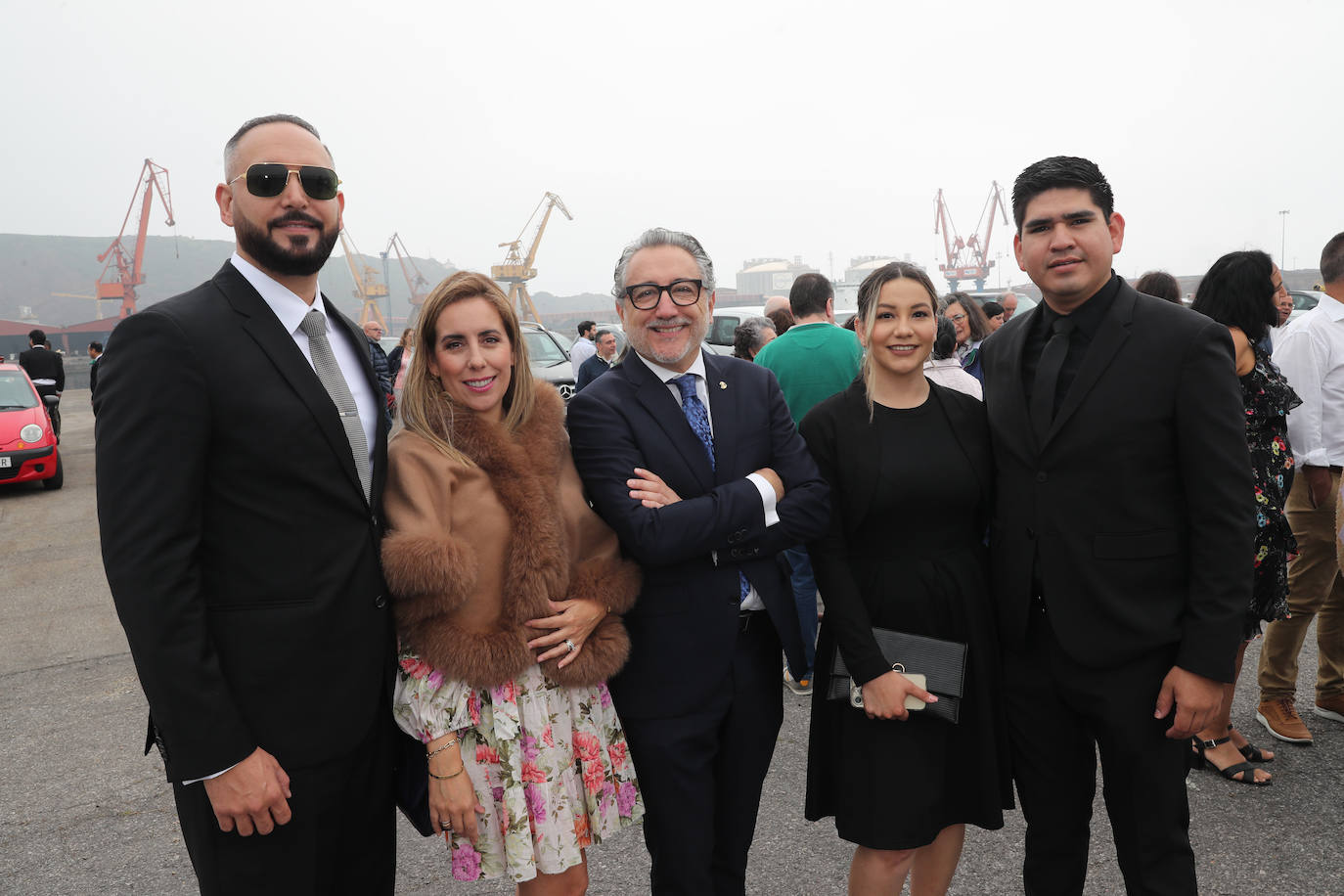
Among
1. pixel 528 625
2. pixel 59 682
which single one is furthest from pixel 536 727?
pixel 59 682

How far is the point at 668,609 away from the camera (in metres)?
2.08

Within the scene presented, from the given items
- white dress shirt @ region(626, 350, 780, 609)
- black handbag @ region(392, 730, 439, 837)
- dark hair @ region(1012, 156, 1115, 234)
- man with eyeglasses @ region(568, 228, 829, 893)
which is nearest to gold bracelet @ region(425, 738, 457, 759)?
black handbag @ region(392, 730, 439, 837)

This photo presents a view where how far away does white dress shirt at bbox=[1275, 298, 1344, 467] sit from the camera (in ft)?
11.6

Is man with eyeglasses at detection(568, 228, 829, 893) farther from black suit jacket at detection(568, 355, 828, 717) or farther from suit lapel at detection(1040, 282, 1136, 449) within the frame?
suit lapel at detection(1040, 282, 1136, 449)

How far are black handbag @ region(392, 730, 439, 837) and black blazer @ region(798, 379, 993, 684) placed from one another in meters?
1.07

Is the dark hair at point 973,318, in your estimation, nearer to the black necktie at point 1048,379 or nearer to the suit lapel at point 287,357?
the black necktie at point 1048,379

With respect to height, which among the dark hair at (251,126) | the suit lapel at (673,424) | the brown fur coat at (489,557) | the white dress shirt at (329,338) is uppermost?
the dark hair at (251,126)

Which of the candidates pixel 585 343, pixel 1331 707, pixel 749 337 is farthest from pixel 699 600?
pixel 585 343

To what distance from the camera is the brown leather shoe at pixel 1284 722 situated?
11.2ft

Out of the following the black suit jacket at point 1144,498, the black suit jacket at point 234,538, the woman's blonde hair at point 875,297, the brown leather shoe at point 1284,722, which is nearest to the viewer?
the black suit jacket at point 234,538

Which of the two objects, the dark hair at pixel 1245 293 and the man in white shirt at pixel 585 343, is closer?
the dark hair at pixel 1245 293

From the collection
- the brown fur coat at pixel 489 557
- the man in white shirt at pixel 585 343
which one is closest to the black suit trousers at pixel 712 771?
the brown fur coat at pixel 489 557

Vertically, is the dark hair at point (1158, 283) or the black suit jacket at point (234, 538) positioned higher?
the dark hair at point (1158, 283)

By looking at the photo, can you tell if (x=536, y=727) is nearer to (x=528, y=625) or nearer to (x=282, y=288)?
(x=528, y=625)
